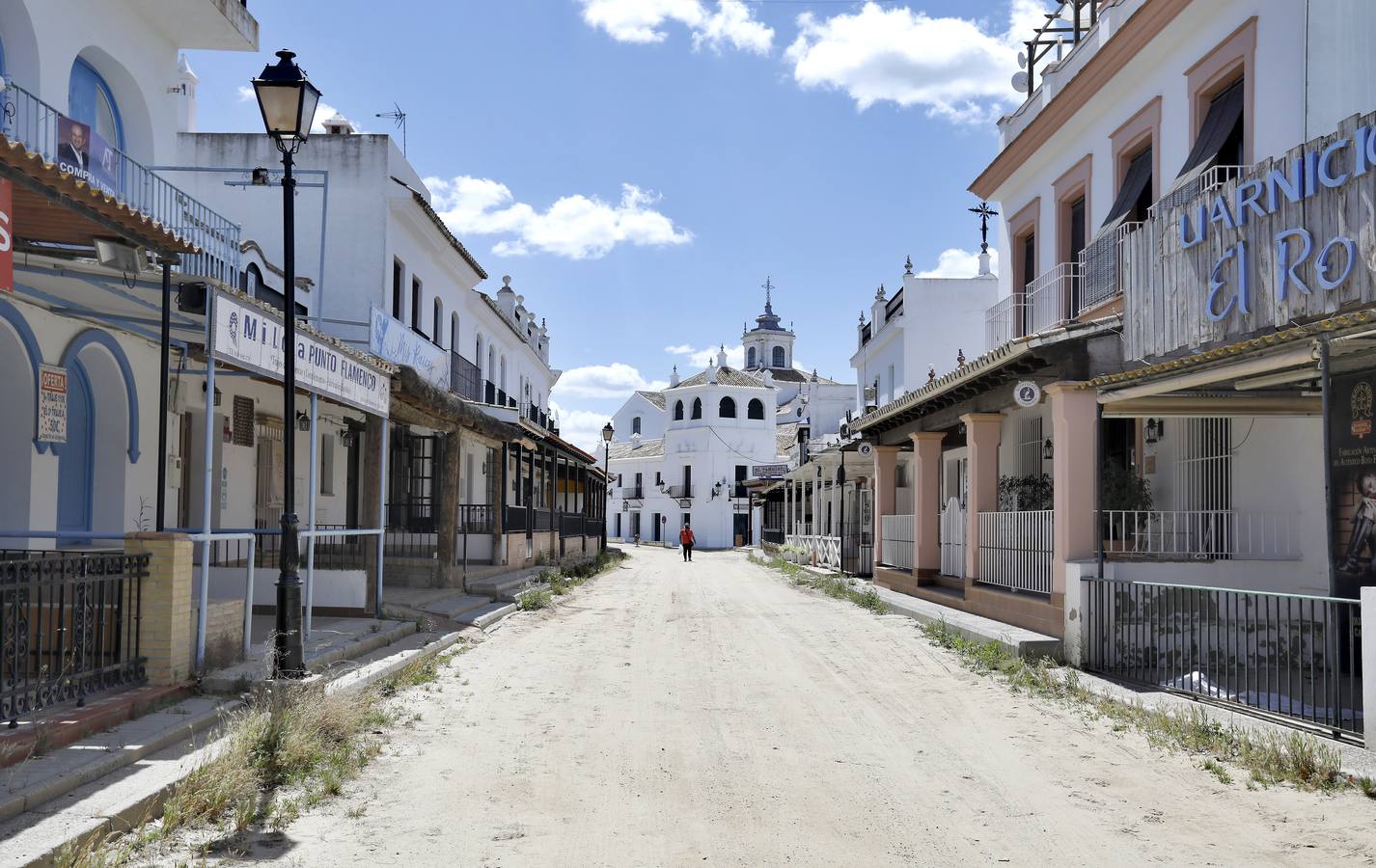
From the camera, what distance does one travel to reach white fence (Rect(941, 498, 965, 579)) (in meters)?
17.5

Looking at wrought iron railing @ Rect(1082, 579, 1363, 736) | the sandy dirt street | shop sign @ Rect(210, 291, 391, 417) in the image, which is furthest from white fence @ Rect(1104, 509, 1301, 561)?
shop sign @ Rect(210, 291, 391, 417)

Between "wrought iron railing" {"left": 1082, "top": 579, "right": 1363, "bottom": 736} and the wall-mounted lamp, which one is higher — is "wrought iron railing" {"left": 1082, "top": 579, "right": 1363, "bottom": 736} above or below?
below

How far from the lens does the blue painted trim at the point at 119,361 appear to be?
10961 mm

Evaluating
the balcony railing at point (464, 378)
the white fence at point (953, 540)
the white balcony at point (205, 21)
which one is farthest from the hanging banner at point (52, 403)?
the balcony railing at point (464, 378)

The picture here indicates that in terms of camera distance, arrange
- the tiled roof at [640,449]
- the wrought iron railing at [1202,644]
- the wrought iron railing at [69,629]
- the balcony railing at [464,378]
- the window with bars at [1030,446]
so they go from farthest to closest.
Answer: the tiled roof at [640,449], the balcony railing at [464,378], the window with bars at [1030,446], the wrought iron railing at [1202,644], the wrought iron railing at [69,629]

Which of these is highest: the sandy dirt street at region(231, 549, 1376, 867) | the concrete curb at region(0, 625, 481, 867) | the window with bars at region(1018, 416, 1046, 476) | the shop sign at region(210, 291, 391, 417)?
the shop sign at region(210, 291, 391, 417)

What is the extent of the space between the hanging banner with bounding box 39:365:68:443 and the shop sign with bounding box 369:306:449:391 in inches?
234

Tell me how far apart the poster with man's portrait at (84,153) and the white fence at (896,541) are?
14.2 metres

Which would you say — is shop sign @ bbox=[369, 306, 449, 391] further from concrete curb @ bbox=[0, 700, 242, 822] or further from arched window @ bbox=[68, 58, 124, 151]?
concrete curb @ bbox=[0, 700, 242, 822]

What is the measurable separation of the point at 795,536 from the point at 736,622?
21.8m

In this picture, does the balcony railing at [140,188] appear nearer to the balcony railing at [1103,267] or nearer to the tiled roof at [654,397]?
the balcony railing at [1103,267]

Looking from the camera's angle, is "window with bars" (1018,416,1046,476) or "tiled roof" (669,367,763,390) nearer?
"window with bars" (1018,416,1046,476)

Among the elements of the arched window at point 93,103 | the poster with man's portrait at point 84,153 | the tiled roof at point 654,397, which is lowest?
the poster with man's portrait at point 84,153

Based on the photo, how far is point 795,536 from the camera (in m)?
37.9
